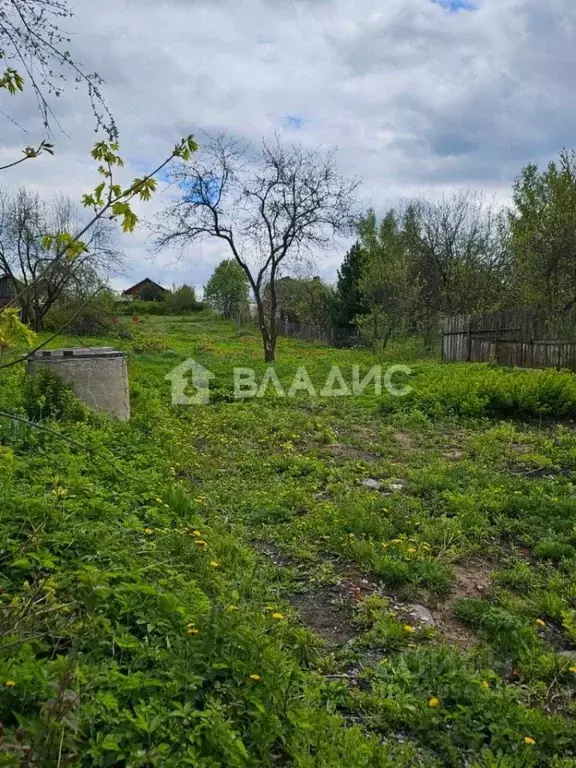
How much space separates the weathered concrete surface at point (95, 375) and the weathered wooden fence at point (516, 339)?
29.9 feet

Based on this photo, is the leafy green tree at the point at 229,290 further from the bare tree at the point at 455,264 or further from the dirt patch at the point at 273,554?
the dirt patch at the point at 273,554

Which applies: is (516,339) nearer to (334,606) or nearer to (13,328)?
(334,606)

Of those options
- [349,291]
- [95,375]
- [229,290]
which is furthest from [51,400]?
[229,290]

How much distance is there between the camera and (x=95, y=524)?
2.94 metres

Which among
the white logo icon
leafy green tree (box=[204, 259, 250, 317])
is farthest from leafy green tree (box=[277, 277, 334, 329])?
the white logo icon

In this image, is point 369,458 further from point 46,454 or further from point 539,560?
point 46,454

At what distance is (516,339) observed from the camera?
1291 cm

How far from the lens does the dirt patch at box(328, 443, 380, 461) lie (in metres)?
6.16

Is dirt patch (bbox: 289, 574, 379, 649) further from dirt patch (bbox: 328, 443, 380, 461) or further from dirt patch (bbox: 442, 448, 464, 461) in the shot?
dirt patch (bbox: 442, 448, 464, 461)

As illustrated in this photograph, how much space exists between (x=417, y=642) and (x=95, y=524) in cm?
180

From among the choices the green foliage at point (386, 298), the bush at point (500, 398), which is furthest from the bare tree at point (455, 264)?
the bush at point (500, 398)

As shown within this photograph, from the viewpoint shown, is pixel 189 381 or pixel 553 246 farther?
pixel 553 246

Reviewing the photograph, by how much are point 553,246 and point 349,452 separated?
11486mm

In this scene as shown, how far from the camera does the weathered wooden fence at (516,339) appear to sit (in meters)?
11.4
